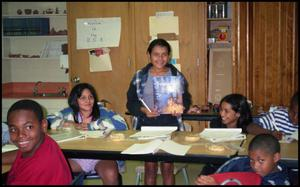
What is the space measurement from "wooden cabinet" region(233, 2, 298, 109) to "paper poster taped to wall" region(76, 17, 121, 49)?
4.52 feet

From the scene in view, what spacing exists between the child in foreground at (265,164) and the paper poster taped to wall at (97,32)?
112 inches

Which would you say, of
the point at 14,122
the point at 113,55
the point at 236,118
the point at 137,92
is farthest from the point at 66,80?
the point at 14,122

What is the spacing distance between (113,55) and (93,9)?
605 millimetres

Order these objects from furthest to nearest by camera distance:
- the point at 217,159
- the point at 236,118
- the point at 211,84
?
1. the point at 211,84
2. the point at 236,118
3. the point at 217,159

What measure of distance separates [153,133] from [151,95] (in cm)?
Answer: 44

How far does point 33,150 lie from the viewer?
5.46 ft

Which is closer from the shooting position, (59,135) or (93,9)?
(59,135)

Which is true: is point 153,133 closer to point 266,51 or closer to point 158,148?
point 158,148

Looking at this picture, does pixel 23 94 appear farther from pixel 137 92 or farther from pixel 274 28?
pixel 274 28

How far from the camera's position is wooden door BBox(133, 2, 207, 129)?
421 centimetres

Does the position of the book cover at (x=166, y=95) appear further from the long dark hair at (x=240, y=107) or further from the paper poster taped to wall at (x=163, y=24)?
the paper poster taped to wall at (x=163, y=24)

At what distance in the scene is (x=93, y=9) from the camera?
4.50 m

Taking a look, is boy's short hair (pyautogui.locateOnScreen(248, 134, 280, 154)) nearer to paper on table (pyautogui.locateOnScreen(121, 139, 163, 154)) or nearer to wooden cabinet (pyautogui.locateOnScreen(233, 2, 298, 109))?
paper on table (pyautogui.locateOnScreen(121, 139, 163, 154))

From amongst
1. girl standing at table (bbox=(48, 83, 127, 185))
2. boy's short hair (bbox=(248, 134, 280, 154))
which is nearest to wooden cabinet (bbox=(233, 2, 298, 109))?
girl standing at table (bbox=(48, 83, 127, 185))
